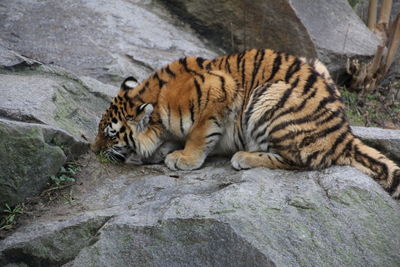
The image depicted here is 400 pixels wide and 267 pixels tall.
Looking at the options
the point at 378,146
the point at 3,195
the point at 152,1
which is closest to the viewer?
the point at 3,195

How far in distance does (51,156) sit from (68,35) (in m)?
3.43

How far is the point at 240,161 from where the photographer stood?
475cm

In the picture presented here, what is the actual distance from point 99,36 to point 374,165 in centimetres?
438

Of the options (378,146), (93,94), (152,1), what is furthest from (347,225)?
(152,1)

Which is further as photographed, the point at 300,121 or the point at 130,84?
the point at 130,84

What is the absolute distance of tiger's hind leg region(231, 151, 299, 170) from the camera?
4648 millimetres

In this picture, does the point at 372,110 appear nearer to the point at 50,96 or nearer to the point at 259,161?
the point at 259,161

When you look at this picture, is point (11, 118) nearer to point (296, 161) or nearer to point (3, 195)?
point (3, 195)

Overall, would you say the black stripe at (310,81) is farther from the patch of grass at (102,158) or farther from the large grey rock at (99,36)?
the large grey rock at (99,36)

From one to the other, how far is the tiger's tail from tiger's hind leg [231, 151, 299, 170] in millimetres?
454

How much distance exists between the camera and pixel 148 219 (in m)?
3.88

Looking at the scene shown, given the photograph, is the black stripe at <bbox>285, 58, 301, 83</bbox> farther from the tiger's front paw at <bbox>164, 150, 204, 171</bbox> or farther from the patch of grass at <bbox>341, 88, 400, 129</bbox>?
the patch of grass at <bbox>341, 88, 400, 129</bbox>

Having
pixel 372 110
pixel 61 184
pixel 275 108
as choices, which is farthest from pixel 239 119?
pixel 372 110

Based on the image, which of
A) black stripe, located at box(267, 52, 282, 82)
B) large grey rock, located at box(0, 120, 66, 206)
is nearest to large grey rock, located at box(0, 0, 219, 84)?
black stripe, located at box(267, 52, 282, 82)
